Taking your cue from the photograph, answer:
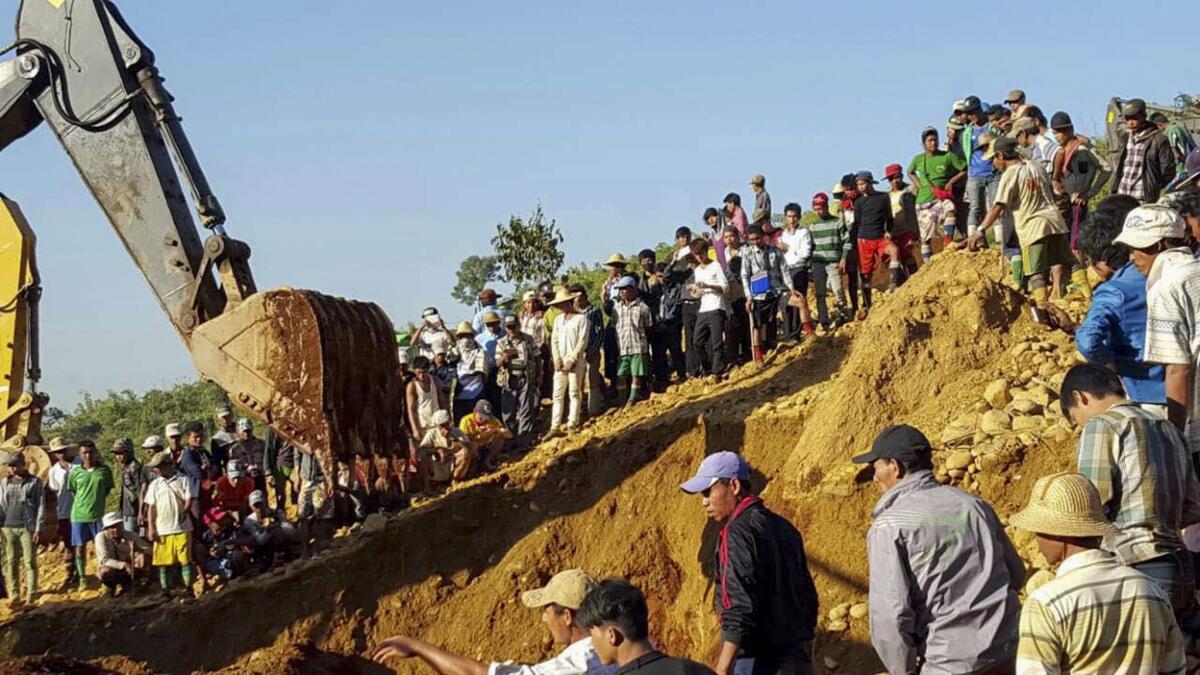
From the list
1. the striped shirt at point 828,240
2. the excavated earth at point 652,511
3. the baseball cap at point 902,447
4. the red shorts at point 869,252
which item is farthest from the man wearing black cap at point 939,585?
the red shorts at point 869,252

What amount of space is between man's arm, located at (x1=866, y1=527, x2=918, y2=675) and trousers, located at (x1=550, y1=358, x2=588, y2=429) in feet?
34.8

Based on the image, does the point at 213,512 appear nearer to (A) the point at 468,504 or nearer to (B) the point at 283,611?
(B) the point at 283,611

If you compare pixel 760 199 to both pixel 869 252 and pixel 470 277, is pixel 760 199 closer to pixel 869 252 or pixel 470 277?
pixel 869 252

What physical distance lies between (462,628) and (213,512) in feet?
12.0

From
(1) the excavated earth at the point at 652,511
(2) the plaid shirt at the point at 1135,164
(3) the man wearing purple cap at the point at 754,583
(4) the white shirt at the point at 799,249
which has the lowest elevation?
(1) the excavated earth at the point at 652,511

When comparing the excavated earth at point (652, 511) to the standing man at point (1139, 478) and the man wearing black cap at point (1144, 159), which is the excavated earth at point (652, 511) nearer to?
the man wearing black cap at point (1144, 159)

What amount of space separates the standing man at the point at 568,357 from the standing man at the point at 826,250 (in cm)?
314

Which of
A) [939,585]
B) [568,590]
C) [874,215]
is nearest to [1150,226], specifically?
[939,585]

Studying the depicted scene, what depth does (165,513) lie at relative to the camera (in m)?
14.4

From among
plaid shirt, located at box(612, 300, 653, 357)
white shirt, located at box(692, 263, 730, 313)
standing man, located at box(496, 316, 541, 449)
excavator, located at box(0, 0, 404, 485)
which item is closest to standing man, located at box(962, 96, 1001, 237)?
white shirt, located at box(692, 263, 730, 313)

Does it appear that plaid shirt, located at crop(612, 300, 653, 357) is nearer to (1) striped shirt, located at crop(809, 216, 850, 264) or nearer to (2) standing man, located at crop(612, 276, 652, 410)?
(2) standing man, located at crop(612, 276, 652, 410)

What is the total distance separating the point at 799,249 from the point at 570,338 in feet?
10.1

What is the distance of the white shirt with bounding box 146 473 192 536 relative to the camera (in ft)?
47.3

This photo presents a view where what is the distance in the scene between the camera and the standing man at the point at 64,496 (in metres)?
16.1
